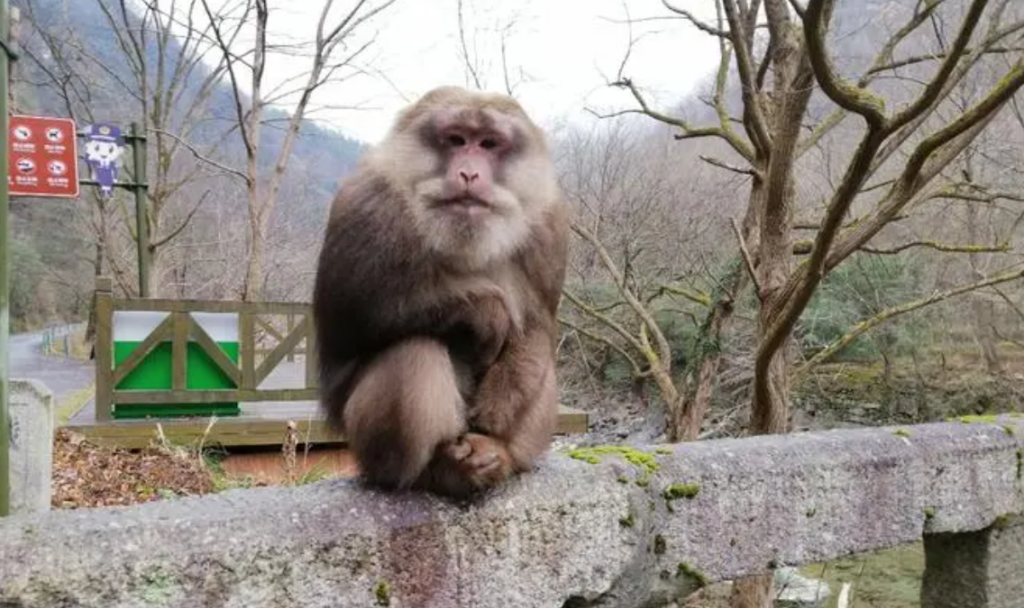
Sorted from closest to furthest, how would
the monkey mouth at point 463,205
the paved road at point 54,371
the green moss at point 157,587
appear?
1. the green moss at point 157,587
2. the monkey mouth at point 463,205
3. the paved road at point 54,371

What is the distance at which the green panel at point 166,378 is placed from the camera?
261 inches

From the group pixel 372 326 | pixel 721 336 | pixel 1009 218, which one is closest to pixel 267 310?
pixel 721 336

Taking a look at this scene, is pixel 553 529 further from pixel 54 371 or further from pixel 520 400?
pixel 54 371

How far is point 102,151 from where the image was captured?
8.83m

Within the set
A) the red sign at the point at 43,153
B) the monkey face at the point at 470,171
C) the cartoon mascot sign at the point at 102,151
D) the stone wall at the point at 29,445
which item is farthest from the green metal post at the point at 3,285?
the cartoon mascot sign at the point at 102,151

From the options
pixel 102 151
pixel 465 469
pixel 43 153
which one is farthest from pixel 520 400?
pixel 102 151

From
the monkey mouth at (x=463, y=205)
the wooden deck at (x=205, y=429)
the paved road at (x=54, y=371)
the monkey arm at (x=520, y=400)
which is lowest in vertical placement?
the paved road at (x=54, y=371)

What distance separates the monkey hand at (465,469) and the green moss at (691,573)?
0.56 m

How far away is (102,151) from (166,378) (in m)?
3.51

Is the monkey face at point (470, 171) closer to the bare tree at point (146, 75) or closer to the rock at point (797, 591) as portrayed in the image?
the rock at point (797, 591)

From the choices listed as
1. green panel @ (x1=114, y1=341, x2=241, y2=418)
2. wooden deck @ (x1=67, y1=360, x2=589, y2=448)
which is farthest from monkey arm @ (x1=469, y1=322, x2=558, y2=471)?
green panel @ (x1=114, y1=341, x2=241, y2=418)

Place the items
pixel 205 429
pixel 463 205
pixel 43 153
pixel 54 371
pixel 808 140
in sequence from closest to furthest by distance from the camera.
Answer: pixel 463 205 → pixel 808 140 → pixel 205 429 → pixel 43 153 → pixel 54 371

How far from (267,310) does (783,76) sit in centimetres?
466

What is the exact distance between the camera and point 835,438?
240 cm
